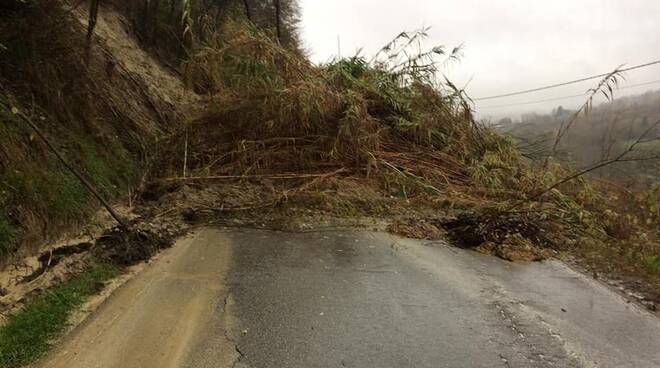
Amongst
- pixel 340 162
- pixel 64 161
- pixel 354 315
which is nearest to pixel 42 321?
pixel 64 161

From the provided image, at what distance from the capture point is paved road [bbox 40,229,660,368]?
283cm

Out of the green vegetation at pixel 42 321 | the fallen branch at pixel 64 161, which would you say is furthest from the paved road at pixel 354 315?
the fallen branch at pixel 64 161

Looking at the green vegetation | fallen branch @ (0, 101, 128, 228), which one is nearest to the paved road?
the green vegetation

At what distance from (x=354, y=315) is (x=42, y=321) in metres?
1.95

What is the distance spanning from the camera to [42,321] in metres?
3.00

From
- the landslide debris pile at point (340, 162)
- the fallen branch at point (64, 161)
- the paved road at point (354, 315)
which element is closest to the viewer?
the paved road at point (354, 315)

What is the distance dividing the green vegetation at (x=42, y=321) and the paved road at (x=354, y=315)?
0.13 m

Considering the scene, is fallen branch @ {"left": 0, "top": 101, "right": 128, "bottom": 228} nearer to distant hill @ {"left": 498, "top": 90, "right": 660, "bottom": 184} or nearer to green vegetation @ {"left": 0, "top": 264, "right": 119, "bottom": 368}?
green vegetation @ {"left": 0, "top": 264, "right": 119, "bottom": 368}

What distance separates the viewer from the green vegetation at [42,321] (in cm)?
270

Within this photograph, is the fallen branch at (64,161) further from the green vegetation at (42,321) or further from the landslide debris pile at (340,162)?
the landslide debris pile at (340,162)

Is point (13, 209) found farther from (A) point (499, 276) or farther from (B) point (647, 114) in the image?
(B) point (647, 114)

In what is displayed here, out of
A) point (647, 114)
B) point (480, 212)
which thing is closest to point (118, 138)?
point (480, 212)

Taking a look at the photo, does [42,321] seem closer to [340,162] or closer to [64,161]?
[64,161]

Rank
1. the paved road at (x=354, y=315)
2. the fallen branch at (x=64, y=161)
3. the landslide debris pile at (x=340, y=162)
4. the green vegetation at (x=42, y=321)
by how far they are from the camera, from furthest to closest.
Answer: the landslide debris pile at (x=340, y=162), the fallen branch at (x=64, y=161), the paved road at (x=354, y=315), the green vegetation at (x=42, y=321)
